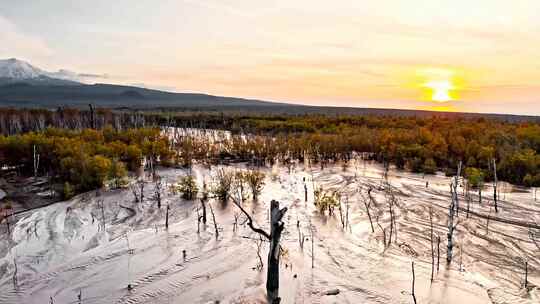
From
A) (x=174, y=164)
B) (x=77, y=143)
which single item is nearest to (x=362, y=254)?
(x=174, y=164)

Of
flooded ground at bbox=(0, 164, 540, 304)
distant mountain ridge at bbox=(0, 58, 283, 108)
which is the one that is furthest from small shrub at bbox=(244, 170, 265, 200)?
distant mountain ridge at bbox=(0, 58, 283, 108)

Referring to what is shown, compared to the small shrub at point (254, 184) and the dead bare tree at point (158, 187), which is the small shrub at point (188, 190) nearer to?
the dead bare tree at point (158, 187)

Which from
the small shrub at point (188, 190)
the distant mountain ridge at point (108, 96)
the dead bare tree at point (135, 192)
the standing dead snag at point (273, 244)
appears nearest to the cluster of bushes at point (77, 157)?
the dead bare tree at point (135, 192)

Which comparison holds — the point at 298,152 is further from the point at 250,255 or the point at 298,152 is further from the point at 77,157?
the point at 250,255

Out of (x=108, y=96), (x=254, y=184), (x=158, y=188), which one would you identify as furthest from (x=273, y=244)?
(x=108, y=96)

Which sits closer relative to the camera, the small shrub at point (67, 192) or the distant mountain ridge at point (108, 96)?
the small shrub at point (67, 192)

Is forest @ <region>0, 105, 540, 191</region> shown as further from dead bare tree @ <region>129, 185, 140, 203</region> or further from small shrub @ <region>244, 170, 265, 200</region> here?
small shrub @ <region>244, 170, 265, 200</region>
